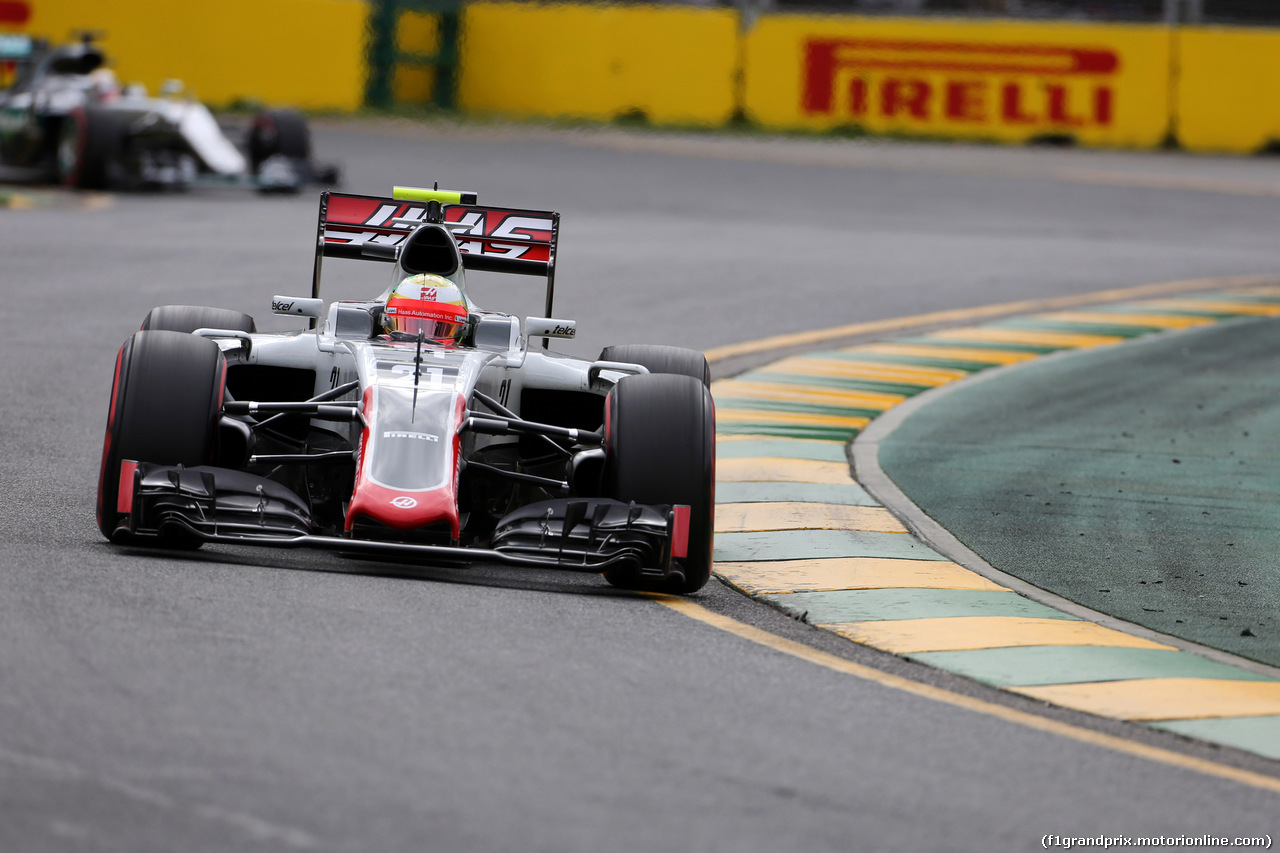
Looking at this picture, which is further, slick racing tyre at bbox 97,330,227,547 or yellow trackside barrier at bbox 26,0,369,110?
yellow trackside barrier at bbox 26,0,369,110

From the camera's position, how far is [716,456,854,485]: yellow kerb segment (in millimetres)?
9492

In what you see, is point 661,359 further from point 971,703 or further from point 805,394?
point 805,394

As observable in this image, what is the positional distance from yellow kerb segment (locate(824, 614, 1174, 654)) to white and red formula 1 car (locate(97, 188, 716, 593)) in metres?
0.72

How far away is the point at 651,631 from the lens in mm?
6406

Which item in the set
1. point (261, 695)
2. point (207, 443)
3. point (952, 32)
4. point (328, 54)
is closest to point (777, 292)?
point (207, 443)

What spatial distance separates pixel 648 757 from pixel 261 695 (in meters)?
1.11

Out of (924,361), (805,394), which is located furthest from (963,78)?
(805,394)

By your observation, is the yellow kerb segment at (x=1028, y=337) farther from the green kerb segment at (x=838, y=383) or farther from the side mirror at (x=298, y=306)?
the side mirror at (x=298, y=306)

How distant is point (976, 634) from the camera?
22.3 feet

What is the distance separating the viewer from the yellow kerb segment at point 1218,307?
16438mm

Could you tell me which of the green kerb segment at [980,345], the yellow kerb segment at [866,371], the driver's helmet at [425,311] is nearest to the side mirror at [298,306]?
the driver's helmet at [425,311]

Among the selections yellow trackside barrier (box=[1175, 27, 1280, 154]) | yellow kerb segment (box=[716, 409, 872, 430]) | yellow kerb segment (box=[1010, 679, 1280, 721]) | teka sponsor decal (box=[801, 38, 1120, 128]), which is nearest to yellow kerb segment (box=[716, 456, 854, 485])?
yellow kerb segment (box=[716, 409, 872, 430])

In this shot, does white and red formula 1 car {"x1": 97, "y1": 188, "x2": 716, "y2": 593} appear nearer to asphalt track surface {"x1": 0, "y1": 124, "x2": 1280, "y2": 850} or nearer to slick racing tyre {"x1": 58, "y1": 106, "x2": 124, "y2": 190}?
asphalt track surface {"x1": 0, "y1": 124, "x2": 1280, "y2": 850}

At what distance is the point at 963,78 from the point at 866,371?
663 inches
